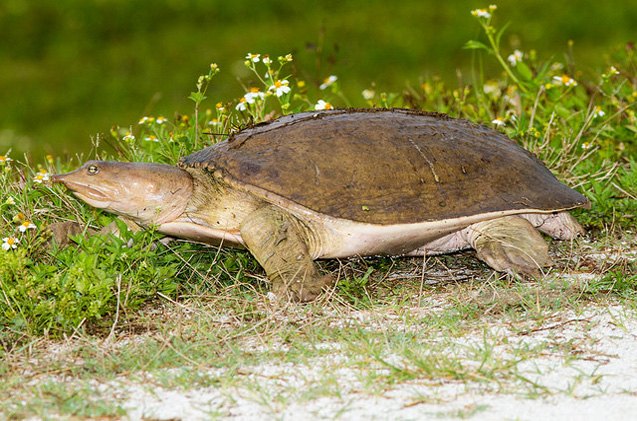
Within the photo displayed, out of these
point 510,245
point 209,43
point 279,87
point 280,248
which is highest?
point 279,87

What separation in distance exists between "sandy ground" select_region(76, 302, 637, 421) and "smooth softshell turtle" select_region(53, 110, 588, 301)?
28.7 inches

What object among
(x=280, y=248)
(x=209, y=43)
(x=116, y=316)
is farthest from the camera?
(x=209, y=43)

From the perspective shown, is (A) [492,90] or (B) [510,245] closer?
(B) [510,245]

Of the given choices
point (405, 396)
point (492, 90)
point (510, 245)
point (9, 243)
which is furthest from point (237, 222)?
point (492, 90)

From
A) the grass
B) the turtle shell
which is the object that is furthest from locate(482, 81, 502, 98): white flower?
the turtle shell

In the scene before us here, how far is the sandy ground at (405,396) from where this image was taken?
2352 mm

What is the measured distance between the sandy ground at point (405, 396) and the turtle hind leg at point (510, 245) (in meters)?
0.81

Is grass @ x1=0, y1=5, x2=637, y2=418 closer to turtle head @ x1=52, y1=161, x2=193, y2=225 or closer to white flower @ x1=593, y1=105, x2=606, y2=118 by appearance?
turtle head @ x1=52, y1=161, x2=193, y2=225

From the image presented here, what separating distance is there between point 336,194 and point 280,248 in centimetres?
28

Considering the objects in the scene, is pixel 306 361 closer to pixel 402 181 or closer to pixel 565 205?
pixel 402 181

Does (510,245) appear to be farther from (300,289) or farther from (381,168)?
(300,289)

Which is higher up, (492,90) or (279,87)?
(279,87)

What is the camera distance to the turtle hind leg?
11.7ft

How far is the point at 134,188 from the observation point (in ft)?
11.5
